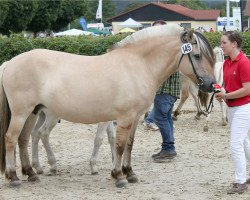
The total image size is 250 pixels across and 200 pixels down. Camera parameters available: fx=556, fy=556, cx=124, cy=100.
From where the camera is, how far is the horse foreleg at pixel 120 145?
6525mm

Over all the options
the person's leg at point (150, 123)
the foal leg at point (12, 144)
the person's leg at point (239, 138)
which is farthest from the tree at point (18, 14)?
the person's leg at point (239, 138)

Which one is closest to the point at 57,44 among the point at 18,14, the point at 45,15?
the point at 18,14

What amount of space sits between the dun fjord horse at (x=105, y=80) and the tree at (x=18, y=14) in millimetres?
32959

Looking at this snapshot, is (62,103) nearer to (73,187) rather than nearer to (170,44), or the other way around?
(73,187)

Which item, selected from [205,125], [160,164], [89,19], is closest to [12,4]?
[205,125]

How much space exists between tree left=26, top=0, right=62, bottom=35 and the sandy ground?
3342 cm

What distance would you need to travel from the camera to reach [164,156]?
8359 mm

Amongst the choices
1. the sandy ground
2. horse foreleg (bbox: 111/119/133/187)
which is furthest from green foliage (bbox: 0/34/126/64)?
horse foreleg (bbox: 111/119/133/187)

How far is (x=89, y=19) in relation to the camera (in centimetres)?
11119

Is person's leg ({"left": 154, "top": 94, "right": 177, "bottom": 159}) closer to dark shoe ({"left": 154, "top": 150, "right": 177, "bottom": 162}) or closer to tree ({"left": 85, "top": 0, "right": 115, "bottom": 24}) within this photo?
dark shoe ({"left": 154, "top": 150, "right": 177, "bottom": 162})

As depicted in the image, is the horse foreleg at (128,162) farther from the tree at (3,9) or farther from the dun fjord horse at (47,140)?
the tree at (3,9)

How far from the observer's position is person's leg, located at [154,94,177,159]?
8266 millimetres

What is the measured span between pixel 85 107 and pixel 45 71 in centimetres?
65

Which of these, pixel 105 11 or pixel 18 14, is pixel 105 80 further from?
pixel 105 11
